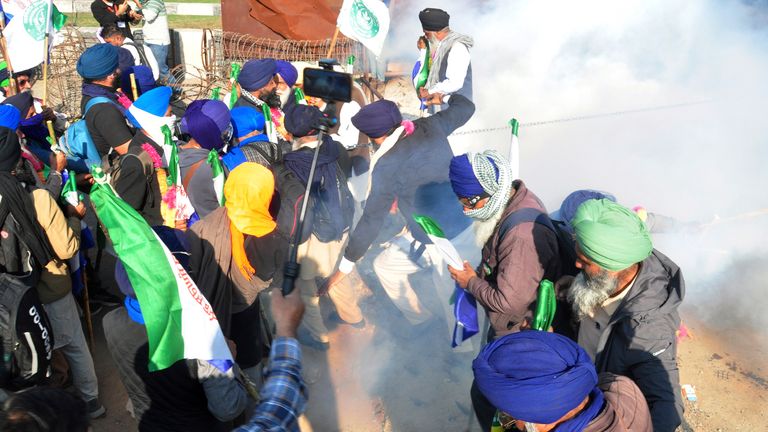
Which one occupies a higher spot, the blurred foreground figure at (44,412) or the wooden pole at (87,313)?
the blurred foreground figure at (44,412)

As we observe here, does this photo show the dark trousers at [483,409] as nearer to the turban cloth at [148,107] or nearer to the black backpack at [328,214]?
the black backpack at [328,214]

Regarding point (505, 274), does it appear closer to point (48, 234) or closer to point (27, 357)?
point (27, 357)

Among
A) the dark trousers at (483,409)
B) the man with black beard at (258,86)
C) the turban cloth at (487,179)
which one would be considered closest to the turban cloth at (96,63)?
the man with black beard at (258,86)

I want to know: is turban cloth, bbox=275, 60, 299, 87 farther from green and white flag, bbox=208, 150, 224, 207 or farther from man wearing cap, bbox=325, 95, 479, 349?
green and white flag, bbox=208, 150, 224, 207

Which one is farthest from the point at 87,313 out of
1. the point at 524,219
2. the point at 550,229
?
the point at 550,229

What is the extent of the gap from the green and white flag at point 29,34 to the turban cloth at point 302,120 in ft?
9.02

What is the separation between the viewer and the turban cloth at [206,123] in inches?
169

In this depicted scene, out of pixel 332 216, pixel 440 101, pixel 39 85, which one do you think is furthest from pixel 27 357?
pixel 39 85

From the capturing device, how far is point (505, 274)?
3029mm

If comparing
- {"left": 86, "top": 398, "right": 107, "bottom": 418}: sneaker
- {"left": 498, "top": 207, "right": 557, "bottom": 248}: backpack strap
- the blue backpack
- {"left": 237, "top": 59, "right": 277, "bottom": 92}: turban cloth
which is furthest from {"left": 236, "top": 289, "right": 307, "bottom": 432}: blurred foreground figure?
{"left": 237, "top": 59, "right": 277, "bottom": 92}: turban cloth

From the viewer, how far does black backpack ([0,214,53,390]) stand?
9.25ft

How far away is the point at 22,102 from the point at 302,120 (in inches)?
90.9

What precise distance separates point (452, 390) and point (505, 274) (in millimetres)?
1724

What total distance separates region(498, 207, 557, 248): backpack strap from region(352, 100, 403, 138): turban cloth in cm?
146
